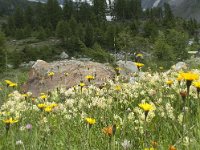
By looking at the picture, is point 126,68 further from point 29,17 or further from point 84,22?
point 29,17

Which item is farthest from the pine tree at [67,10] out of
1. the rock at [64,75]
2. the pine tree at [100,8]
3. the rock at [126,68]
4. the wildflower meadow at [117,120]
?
the wildflower meadow at [117,120]

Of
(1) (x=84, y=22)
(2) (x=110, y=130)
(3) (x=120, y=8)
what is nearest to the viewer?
(2) (x=110, y=130)

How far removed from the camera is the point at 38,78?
1255 centimetres

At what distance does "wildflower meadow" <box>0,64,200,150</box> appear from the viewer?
10.6 feet

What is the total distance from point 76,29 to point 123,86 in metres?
114

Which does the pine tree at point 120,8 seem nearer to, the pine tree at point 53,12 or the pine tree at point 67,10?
the pine tree at point 67,10

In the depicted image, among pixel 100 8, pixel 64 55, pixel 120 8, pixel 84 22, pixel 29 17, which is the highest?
pixel 100 8

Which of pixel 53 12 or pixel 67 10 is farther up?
pixel 67 10

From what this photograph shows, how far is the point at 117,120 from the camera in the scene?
435 centimetres

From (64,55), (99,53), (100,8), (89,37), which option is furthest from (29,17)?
(99,53)

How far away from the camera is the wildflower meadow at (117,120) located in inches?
127

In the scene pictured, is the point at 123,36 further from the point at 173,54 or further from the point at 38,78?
the point at 38,78

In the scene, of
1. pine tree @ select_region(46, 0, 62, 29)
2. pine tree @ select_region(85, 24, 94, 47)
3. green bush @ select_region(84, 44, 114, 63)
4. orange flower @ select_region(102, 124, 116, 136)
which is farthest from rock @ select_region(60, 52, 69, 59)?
orange flower @ select_region(102, 124, 116, 136)

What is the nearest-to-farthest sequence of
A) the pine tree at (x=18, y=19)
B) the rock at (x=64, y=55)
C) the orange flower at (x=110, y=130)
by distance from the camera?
1. the orange flower at (x=110, y=130)
2. the rock at (x=64, y=55)
3. the pine tree at (x=18, y=19)
